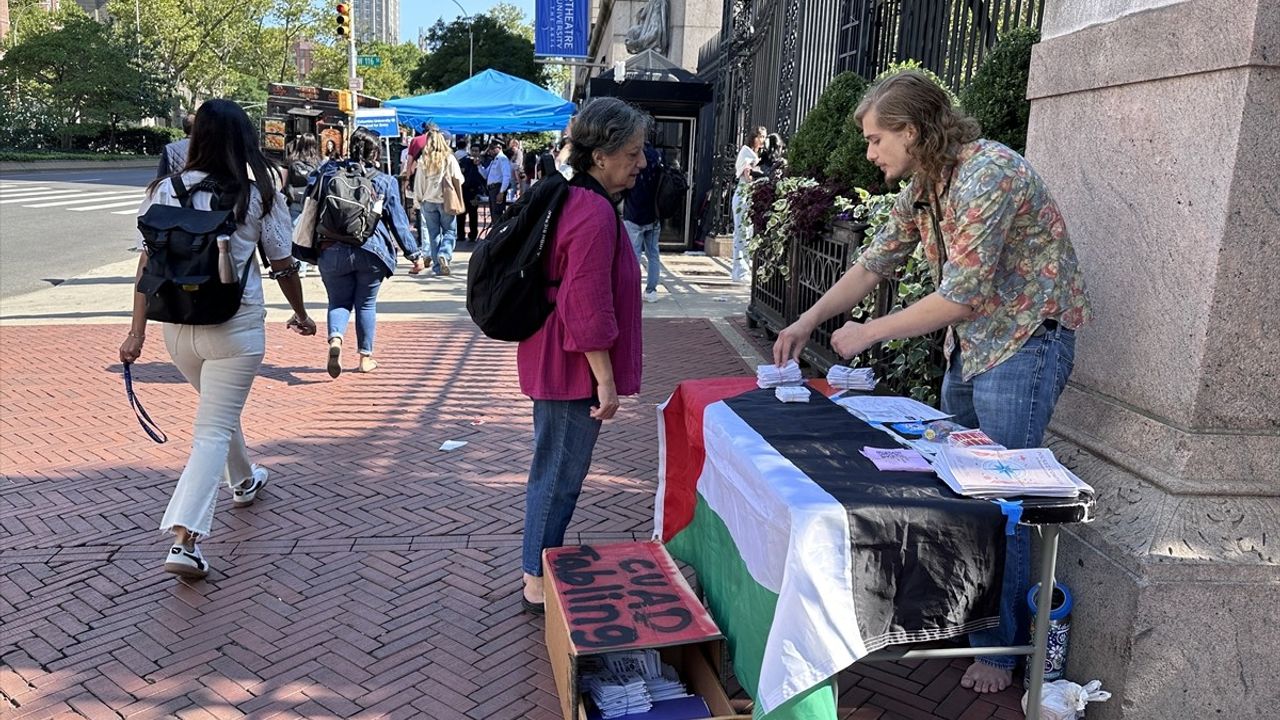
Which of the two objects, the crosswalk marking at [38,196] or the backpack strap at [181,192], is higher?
the backpack strap at [181,192]

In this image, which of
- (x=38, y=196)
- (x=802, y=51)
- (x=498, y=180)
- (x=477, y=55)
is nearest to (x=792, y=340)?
(x=802, y=51)

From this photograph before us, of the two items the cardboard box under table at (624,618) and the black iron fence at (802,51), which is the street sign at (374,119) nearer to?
the black iron fence at (802,51)

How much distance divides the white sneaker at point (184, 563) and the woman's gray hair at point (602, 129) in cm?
224

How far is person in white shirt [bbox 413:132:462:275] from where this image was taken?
40.3 feet

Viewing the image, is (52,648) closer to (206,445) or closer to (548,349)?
(206,445)

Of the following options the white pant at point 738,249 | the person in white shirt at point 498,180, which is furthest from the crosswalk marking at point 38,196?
the white pant at point 738,249

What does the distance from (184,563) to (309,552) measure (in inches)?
21.0

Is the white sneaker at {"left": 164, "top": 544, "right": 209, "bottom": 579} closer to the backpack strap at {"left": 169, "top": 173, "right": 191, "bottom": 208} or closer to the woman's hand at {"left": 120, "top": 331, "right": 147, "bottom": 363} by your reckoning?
the woman's hand at {"left": 120, "top": 331, "right": 147, "bottom": 363}

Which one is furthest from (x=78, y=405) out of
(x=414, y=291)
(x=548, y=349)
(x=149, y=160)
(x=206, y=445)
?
(x=149, y=160)

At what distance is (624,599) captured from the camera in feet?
10.1

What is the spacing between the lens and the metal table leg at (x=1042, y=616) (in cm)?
257

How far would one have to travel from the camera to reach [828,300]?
11.1 feet

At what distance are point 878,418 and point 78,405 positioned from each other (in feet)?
18.4

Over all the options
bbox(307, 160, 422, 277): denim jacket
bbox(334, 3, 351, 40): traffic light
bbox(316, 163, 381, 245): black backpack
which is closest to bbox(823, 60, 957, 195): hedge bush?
bbox(307, 160, 422, 277): denim jacket
